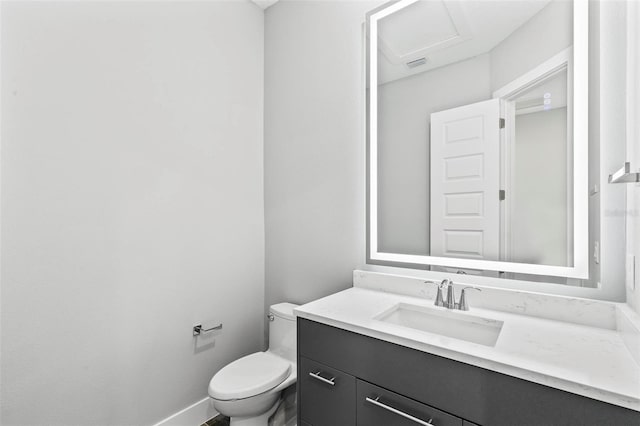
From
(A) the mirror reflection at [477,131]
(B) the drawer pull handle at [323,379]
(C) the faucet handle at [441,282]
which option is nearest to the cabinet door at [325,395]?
(B) the drawer pull handle at [323,379]

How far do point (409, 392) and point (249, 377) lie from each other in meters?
0.88

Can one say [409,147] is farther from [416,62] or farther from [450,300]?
[450,300]

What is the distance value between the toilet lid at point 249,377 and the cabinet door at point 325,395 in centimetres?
28

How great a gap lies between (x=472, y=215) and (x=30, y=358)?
6.29 ft

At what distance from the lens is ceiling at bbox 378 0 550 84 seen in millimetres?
1312

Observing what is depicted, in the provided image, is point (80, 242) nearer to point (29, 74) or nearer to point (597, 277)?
point (29, 74)

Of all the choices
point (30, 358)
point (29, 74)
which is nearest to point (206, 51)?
point (29, 74)

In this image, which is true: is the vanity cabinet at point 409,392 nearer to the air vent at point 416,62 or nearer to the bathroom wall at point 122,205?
the bathroom wall at point 122,205

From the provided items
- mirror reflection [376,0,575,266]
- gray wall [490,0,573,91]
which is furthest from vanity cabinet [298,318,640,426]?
gray wall [490,0,573,91]

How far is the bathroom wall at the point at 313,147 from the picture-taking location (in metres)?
1.71

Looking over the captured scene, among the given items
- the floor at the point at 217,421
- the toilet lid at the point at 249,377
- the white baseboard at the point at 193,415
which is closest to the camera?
the toilet lid at the point at 249,377

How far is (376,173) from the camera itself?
5.44 feet

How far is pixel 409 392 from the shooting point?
3.14 ft

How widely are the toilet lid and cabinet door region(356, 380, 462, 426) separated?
1.89 ft
